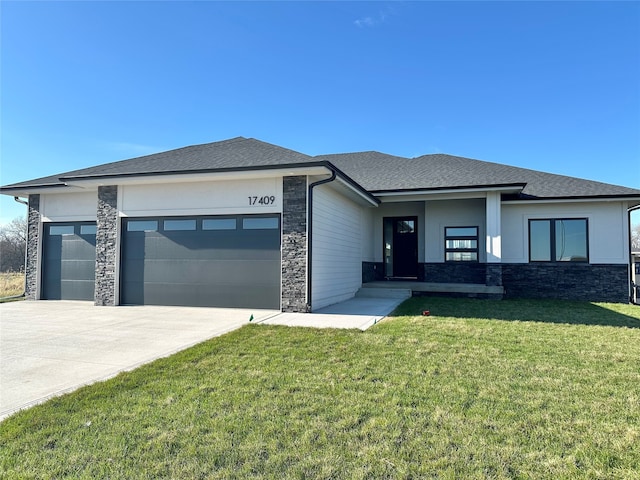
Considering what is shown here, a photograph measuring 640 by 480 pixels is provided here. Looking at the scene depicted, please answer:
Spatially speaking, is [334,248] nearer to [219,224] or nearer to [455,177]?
[219,224]

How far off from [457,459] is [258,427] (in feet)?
4.94

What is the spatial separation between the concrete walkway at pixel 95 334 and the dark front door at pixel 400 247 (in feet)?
14.2

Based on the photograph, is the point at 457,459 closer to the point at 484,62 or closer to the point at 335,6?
the point at 335,6

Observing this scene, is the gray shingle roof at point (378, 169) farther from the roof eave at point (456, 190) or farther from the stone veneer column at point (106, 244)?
the stone veneer column at point (106, 244)

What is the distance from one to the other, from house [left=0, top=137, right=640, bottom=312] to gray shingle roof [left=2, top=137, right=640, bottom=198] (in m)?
0.08

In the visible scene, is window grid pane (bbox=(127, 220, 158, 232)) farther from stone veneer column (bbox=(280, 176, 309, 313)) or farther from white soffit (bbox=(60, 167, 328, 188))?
stone veneer column (bbox=(280, 176, 309, 313))

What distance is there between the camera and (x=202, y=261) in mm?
9641

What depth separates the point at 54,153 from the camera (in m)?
14.4

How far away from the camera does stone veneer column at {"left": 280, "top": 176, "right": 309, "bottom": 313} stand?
869cm

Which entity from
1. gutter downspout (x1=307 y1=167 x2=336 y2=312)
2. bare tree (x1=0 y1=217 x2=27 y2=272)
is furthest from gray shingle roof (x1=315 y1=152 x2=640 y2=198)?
bare tree (x1=0 y1=217 x2=27 y2=272)

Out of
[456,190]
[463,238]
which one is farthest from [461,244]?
[456,190]

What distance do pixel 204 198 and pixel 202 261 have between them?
169cm

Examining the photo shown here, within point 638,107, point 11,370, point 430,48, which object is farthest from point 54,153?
point 638,107

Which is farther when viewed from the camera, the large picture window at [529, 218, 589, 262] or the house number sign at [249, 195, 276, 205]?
the large picture window at [529, 218, 589, 262]
